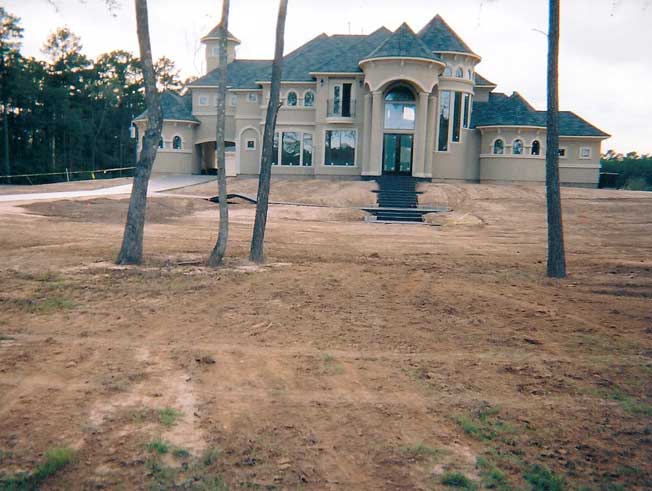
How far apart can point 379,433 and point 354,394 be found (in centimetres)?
76

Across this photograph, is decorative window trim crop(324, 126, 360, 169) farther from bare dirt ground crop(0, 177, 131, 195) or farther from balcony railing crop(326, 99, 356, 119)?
bare dirt ground crop(0, 177, 131, 195)

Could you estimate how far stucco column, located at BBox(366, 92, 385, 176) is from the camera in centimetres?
2998

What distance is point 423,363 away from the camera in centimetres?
607

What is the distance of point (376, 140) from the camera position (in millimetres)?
30359

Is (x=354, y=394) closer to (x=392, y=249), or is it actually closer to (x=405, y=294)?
(x=405, y=294)

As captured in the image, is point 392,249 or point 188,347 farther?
point 392,249

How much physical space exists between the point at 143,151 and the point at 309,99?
23.2 metres

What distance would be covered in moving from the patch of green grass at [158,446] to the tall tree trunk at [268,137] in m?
7.43

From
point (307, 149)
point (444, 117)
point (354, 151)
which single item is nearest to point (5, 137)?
point (307, 149)

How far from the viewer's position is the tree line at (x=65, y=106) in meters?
46.3

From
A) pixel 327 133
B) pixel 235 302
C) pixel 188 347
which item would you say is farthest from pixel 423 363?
pixel 327 133

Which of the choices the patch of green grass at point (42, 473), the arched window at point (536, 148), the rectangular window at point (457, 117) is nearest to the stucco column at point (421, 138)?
the rectangular window at point (457, 117)

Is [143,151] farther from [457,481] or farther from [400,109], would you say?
[400,109]

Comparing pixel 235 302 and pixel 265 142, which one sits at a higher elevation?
pixel 265 142
